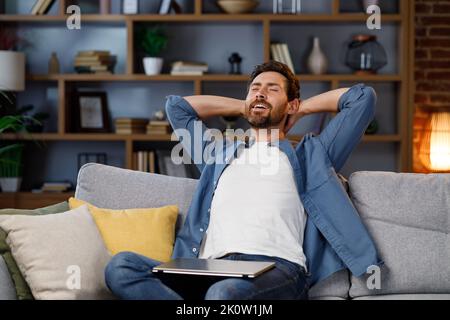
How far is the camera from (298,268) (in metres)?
2.48

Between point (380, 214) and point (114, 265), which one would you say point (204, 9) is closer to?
point (380, 214)

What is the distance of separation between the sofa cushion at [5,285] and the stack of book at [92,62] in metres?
2.77

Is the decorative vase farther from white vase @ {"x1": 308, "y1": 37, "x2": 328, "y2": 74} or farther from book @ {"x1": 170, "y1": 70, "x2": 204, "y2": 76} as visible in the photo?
white vase @ {"x1": 308, "y1": 37, "x2": 328, "y2": 74}

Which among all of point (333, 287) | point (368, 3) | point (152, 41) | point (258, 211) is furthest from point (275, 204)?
point (368, 3)

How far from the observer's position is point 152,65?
4.98 metres

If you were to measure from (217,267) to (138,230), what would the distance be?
52 cm

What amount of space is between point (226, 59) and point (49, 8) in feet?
4.13

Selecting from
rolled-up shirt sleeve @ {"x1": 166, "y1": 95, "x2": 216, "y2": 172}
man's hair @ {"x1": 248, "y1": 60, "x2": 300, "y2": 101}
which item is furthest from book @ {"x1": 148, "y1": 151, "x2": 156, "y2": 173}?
man's hair @ {"x1": 248, "y1": 60, "x2": 300, "y2": 101}

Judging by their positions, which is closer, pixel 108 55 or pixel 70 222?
pixel 70 222

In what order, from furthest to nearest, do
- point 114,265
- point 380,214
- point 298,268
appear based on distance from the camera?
1. point 380,214
2. point 298,268
3. point 114,265

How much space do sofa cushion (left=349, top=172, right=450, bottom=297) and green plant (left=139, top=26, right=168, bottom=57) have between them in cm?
251

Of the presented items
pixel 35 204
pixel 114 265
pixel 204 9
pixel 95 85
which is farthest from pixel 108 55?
pixel 114 265

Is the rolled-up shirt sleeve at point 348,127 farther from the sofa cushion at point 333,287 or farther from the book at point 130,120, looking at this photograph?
the book at point 130,120

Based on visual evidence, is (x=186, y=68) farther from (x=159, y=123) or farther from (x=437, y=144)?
(x=437, y=144)
